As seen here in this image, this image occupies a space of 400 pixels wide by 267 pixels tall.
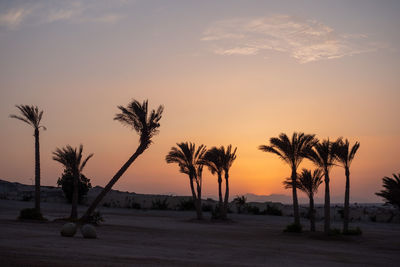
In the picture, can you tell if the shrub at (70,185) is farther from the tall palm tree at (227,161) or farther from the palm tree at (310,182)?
the palm tree at (310,182)

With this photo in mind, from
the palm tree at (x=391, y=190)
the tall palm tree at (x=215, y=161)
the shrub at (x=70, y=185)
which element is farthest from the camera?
the shrub at (x=70, y=185)

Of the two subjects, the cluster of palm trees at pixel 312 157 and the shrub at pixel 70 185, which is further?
the shrub at pixel 70 185

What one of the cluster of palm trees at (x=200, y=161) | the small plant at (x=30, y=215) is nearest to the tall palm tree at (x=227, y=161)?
the cluster of palm trees at (x=200, y=161)

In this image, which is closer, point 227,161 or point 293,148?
point 293,148

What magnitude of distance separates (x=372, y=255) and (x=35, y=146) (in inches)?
798

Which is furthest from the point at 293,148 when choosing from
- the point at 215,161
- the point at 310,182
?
the point at 215,161

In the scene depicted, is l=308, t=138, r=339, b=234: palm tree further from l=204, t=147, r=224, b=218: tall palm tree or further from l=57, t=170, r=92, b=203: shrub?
l=57, t=170, r=92, b=203: shrub

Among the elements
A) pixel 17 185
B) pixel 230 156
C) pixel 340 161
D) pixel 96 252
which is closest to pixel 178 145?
pixel 230 156

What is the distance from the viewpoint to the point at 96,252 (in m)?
14.4

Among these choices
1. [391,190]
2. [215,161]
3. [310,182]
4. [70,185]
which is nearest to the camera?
[391,190]

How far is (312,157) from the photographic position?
94.1 ft

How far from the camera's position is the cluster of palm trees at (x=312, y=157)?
→ 2820cm

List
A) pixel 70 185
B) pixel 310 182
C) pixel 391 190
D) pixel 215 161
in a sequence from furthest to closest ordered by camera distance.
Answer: pixel 70 185
pixel 215 161
pixel 310 182
pixel 391 190

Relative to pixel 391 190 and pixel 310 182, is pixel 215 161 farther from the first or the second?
pixel 391 190
